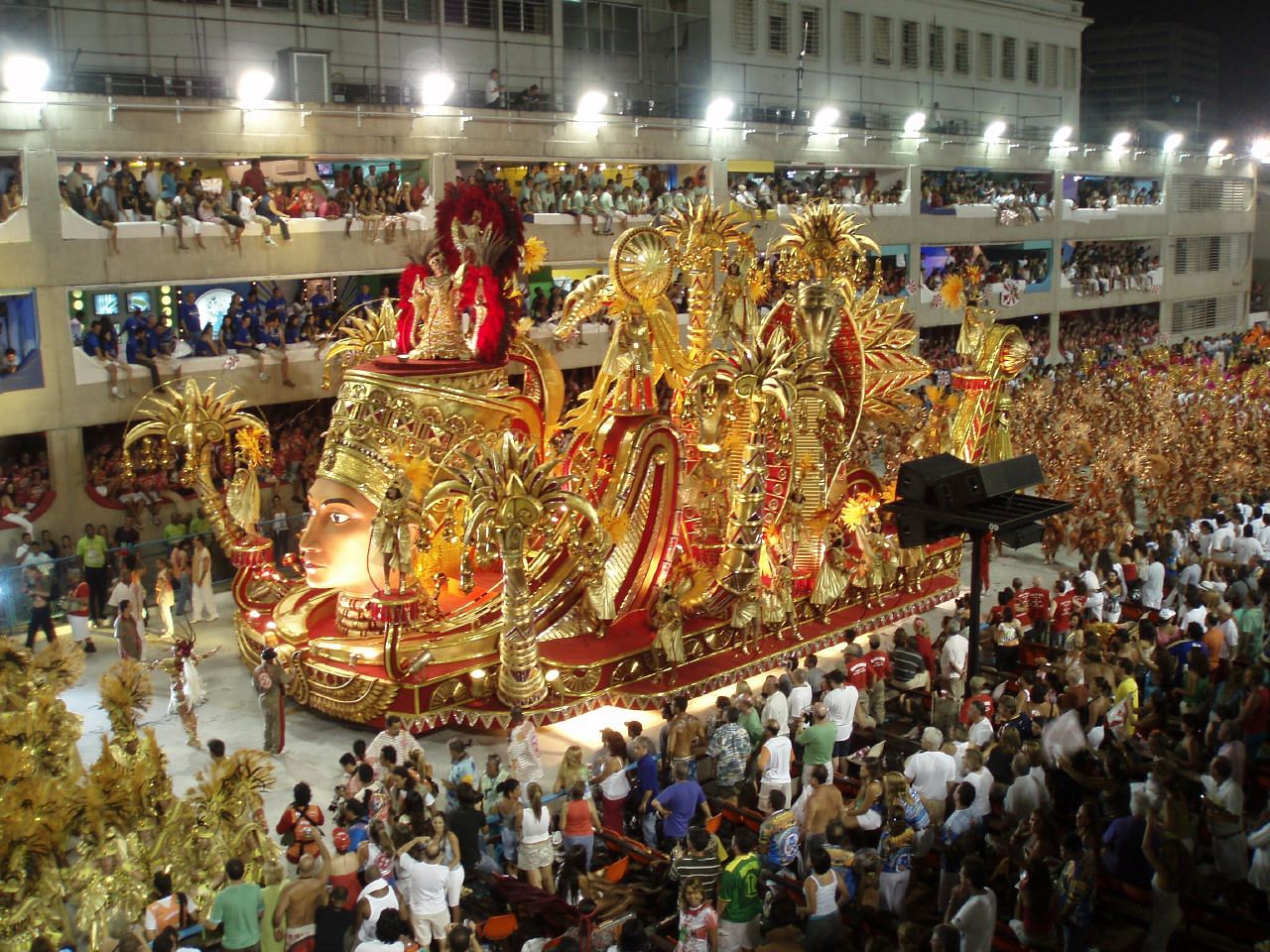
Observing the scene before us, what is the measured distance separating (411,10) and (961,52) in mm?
17734

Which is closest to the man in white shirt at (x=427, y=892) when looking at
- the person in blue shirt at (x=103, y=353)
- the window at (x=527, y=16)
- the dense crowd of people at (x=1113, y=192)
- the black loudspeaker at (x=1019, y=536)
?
the black loudspeaker at (x=1019, y=536)

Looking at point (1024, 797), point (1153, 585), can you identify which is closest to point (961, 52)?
point (1153, 585)

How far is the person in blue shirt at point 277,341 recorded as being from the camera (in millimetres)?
19531

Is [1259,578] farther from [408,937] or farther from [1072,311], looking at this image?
[1072,311]

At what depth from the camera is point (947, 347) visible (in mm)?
31500

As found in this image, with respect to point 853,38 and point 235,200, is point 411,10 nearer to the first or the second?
point 235,200

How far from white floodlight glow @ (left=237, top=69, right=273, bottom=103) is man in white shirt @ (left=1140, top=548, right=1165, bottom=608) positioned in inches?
531

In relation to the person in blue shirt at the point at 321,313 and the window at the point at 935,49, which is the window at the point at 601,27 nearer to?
the person in blue shirt at the point at 321,313

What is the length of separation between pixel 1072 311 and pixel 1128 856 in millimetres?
32698

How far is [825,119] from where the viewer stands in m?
29.0

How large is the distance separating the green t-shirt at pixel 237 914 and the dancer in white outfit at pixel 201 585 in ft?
26.7

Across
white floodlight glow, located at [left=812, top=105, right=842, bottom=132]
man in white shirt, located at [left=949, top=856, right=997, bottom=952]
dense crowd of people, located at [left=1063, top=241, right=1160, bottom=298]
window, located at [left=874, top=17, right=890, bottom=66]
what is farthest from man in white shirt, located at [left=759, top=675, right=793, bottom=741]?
dense crowd of people, located at [left=1063, top=241, right=1160, bottom=298]

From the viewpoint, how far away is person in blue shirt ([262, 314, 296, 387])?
64.1 ft

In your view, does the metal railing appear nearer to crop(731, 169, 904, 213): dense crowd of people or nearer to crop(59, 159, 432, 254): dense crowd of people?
crop(59, 159, 432, 254): dense crowd of people
